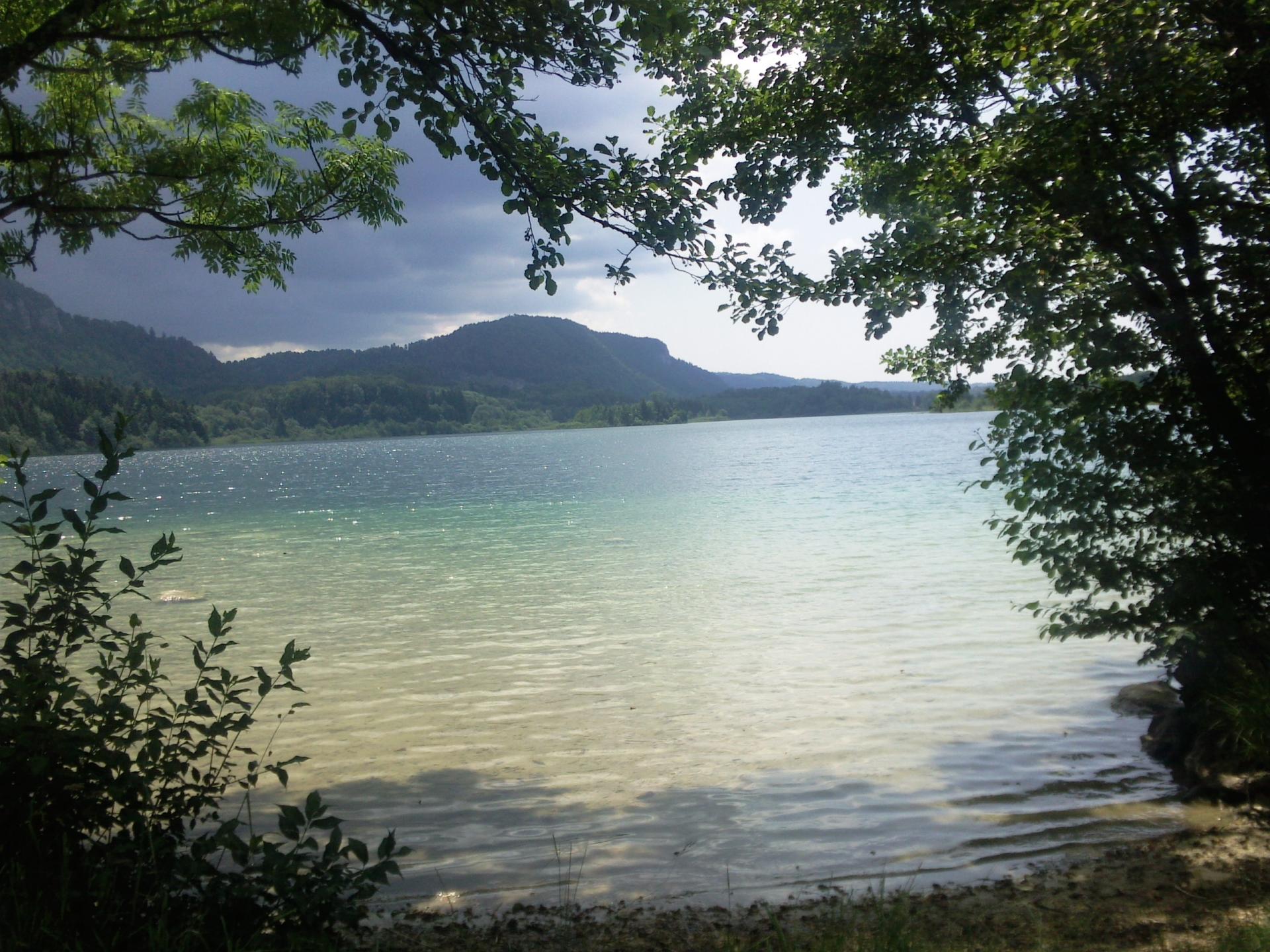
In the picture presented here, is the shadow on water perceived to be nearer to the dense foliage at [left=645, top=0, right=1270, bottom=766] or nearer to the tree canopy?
the dense foliage at [left=645, top=0, right=1270, bottom=766]

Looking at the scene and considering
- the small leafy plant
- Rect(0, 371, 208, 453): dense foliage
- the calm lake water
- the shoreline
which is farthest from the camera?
Rect(0, 371, 208, 453): dense foliage

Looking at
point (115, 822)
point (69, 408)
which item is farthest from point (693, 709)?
point (69, 408)

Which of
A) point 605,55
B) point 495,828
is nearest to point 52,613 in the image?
point 495,828

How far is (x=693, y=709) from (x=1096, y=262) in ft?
20.3

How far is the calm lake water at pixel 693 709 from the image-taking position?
21.1ft

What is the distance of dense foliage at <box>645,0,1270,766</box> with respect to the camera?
594cm

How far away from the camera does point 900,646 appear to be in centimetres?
1241

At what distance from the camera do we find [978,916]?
4.87 m

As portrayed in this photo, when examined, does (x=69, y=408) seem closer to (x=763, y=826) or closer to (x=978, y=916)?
(x=763, y=826)

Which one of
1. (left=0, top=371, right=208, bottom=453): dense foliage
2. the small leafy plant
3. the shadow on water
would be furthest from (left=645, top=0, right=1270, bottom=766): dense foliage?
(left=0, top=371, right=208, bottom=453): dense foliage

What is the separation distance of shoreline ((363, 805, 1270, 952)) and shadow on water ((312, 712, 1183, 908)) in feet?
1.10

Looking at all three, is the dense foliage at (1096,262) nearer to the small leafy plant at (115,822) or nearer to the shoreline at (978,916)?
the shoreline at (978,916)

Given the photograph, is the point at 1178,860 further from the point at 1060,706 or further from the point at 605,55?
the point at 605,55

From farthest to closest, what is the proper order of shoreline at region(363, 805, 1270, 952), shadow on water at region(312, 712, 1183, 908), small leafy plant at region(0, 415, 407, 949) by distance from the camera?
shadow on water at region(312, 712, 1183, 908) → shoreline at region(363, 805, 1270, 952) → small leafy plant at region(0, 415, 407, 949)
